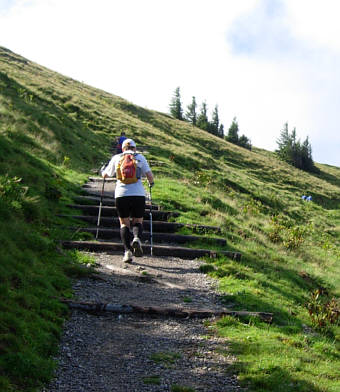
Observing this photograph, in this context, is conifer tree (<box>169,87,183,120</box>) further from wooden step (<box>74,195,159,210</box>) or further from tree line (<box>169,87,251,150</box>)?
wooden step (<box>74,195,159,210</box>)

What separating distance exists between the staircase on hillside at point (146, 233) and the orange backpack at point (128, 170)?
207 centimetres

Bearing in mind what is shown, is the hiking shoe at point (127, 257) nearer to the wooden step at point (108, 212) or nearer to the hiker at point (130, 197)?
the hiker at point (130, 197)

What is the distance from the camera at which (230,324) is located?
267 inches

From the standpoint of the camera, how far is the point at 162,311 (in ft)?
22.5

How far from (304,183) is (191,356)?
55.0 meters

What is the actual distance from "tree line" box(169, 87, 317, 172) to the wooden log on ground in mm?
86920

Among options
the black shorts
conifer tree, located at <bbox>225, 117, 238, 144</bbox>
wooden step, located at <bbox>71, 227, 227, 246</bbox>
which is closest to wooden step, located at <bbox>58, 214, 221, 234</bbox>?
wooden step, located at <bbox>71, 227, 227, 246</bbox>

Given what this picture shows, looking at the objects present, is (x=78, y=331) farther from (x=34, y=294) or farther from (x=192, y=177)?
(x=192, y=177)

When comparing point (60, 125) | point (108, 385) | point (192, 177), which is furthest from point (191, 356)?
point (60, 125)

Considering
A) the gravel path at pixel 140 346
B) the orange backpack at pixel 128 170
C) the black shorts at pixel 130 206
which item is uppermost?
the orange backpack at pixel 128 170

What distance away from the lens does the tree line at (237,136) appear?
298ft

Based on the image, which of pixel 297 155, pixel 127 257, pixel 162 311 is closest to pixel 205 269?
pixel 127 257

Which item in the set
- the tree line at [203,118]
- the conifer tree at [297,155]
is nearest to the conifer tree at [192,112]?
the tree line at [203,118]

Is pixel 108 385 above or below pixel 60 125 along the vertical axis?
below
